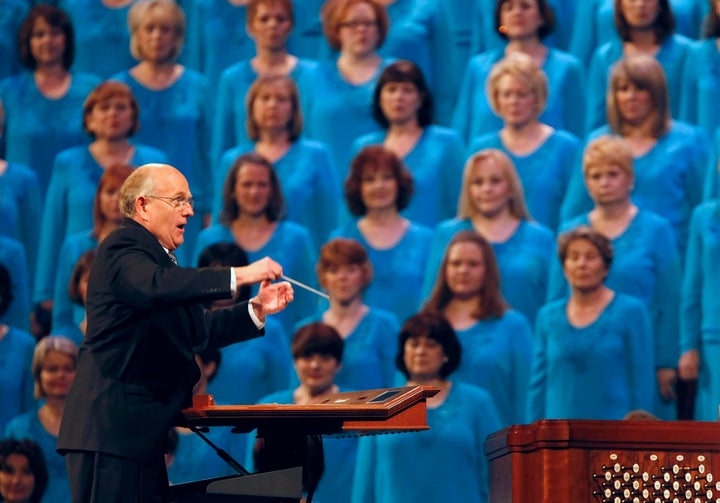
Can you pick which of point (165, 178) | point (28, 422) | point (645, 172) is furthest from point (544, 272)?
point (165, 178)

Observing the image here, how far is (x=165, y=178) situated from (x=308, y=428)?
0.73 m

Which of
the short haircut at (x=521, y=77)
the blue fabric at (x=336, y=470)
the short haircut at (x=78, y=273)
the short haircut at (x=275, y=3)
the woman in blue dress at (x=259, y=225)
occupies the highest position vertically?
the short haircut at (x=275, y=3)

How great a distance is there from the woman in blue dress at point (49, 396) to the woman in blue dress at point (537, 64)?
→ 8.30 feet

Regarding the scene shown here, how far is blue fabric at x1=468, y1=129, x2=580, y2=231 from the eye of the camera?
267 inches

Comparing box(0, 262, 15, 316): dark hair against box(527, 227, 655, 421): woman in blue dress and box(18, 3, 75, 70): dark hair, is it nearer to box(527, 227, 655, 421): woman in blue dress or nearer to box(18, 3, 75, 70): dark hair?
box(18, 3, 75, 70): dark hair

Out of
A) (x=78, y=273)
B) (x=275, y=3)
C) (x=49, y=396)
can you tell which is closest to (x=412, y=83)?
(x=275, y=3)

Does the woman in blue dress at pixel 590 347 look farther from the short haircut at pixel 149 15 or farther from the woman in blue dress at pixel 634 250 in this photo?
the short haircut at pixel 149 15

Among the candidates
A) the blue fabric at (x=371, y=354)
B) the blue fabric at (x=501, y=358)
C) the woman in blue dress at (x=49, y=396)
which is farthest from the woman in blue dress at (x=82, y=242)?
the blue fabric at (x=501, y=358)

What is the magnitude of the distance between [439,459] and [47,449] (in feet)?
6.98

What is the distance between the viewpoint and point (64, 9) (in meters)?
7.29

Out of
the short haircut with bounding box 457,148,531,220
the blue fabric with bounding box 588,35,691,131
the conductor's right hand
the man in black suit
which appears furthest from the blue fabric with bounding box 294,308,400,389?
the conductor's right hand

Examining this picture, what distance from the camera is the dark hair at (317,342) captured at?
21.9ft

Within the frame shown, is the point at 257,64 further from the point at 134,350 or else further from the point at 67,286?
the point at 134,350

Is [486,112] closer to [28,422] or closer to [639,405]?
[639,405]
